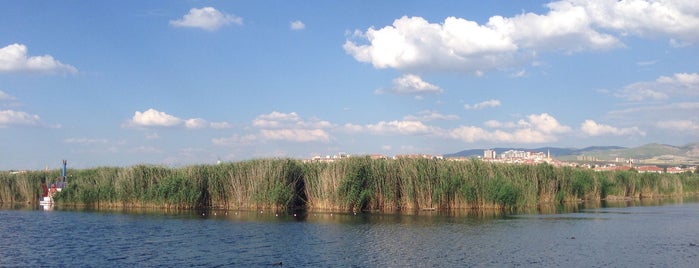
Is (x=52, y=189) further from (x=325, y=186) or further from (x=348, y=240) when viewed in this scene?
(x=348, y=240)

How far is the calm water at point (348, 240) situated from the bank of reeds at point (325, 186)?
4.49 meters

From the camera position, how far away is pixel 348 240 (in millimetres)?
30078

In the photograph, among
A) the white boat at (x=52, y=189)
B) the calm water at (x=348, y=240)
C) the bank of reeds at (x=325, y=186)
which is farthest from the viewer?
the white boat at (x=52, y=189)

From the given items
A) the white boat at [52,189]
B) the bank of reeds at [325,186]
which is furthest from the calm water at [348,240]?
the white boat at [52,189]

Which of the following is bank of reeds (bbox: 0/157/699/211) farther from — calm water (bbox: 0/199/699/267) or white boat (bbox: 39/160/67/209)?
calm water (bbox: 0/199/699/267)

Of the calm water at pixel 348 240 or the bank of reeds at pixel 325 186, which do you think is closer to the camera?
the calm water at pixel 348 240

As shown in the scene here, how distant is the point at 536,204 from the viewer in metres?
55.0

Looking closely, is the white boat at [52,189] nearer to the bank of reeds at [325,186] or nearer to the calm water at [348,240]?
the bank of reeds at [325,186]

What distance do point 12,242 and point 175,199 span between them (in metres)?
22.0

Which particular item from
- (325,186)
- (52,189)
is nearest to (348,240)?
(325,186)

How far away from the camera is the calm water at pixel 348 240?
24.4 meters

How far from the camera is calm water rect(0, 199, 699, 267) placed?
24.4 metres

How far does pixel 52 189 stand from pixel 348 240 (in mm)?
42881

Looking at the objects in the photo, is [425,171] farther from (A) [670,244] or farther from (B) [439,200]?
(A) [670,244]
